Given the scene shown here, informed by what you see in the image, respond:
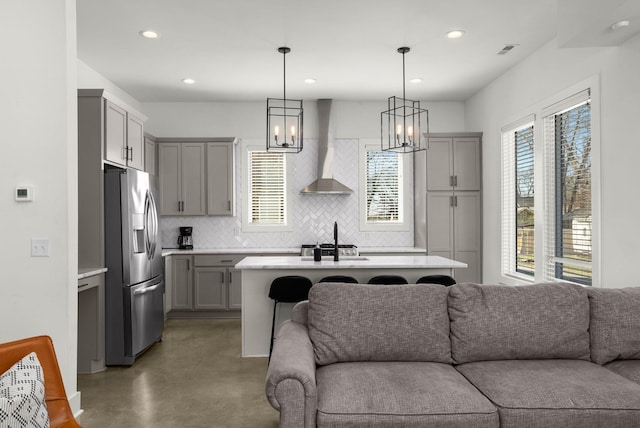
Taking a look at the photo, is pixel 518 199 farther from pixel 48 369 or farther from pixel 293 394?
pixel 48 369

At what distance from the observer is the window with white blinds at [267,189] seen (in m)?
6.86

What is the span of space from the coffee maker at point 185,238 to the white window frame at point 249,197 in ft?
2.46

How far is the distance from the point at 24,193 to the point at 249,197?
4128mm

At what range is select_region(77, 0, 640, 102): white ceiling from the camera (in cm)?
381

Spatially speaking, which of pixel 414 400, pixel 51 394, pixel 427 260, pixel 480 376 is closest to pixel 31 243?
pixel 51 394

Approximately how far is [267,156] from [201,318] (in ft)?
8.00

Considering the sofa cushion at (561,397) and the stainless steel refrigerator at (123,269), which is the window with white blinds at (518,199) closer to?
the sofa cushion at (561,397)

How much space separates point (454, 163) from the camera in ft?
20.7

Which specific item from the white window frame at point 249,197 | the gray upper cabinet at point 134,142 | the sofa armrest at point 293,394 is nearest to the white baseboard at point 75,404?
the sofa armrest at point 293,394

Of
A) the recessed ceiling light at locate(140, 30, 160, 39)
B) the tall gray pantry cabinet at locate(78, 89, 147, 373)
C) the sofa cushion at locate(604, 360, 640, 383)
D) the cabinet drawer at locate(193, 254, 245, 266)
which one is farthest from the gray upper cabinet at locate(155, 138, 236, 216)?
the sofa cushion at locate(604, 360, 640, 383)

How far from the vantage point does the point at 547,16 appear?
4.00 metres

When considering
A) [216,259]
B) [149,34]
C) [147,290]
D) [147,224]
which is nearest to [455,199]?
[216,259]

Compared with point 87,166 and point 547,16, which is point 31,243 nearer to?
point 87,166

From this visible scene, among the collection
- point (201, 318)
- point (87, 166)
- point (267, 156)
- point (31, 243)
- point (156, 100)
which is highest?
point (156, 100)
